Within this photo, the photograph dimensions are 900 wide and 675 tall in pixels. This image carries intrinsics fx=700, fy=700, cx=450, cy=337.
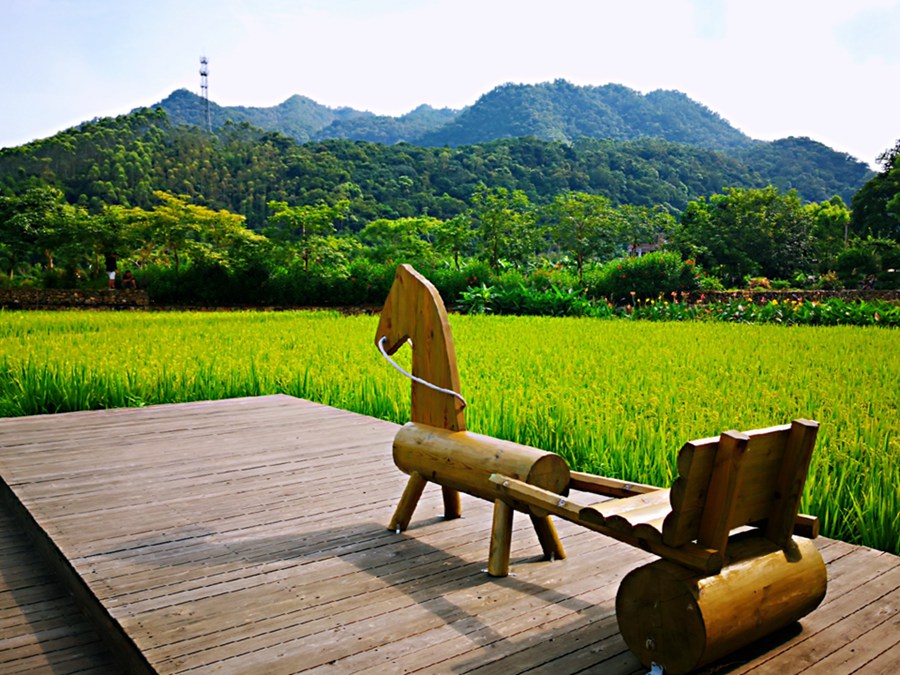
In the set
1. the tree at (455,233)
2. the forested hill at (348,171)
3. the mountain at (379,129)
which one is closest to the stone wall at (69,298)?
the tree at (455,233)

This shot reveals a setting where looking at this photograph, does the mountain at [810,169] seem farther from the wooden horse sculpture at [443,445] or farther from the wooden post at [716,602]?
the wooden post at [716,602]

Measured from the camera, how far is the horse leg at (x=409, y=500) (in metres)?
2.64

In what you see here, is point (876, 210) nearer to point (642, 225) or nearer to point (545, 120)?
point (642, 225)

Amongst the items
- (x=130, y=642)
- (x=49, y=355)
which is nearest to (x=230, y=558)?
(x=130, y=642)

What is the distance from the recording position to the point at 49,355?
23.6 ft

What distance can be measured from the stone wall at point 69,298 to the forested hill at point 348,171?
2301 centimetres

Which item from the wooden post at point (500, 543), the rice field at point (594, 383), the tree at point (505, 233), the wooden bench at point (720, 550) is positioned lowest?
the rice field at point (594, 383)

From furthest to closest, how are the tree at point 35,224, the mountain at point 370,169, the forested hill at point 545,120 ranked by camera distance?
the forested hill at point 545,120, the mountain at point 370,169, the tree at point 35,224

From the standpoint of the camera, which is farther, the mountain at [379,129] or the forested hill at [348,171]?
the mountain at [379,129]

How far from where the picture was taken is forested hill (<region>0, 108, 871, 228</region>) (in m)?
45.7

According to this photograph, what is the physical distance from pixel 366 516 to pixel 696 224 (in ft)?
123

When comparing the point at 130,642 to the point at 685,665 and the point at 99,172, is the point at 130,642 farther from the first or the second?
the point at 99,172

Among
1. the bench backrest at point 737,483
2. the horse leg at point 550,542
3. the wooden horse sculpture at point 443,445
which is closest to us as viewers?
the bench backrest at point 737,483

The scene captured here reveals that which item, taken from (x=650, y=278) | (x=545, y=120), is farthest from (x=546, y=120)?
(x=650, y=278)
